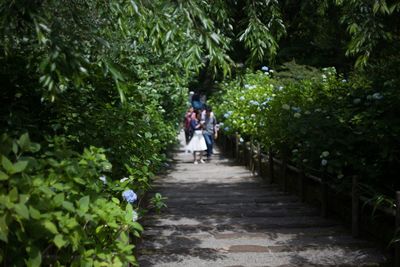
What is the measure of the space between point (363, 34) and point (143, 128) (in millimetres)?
2791

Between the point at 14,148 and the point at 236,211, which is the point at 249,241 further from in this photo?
the point at 14,148

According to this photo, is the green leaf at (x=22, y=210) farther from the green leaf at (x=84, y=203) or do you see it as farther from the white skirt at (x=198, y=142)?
the white skirt at (x=198, y=142)

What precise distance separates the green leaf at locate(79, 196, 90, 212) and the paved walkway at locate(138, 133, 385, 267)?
8.04ft

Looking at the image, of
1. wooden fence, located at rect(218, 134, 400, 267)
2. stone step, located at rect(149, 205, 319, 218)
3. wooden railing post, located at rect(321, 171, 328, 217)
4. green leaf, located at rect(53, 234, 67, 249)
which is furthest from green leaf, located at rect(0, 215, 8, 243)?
wooden railing post, located at rect(321, 171, 328, 217)

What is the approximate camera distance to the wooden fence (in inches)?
201

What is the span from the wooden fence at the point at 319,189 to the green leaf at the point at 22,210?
11.4ft

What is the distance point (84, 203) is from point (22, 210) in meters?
0.38

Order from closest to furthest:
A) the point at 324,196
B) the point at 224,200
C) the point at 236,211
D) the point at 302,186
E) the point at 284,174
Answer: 1. the point at 324,196
2. the point at 236,211
3. the point at 302,186
4. the point at 224,200
5. the point at 284,174

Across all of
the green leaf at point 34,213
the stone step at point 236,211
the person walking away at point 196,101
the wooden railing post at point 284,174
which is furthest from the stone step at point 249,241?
the person walking away at point 196,101

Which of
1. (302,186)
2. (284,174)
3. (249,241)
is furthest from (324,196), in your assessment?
(284,174)

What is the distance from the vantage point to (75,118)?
397 centimetres

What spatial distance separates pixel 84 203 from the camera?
96.1 inches

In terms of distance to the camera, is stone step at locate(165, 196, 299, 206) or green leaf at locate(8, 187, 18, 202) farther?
stone step at locate(165, 196, 299, 206)

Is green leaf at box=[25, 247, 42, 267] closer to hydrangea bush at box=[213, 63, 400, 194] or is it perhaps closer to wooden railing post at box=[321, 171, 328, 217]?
hydrangea bush at box=[213, 63, 400, 194]
